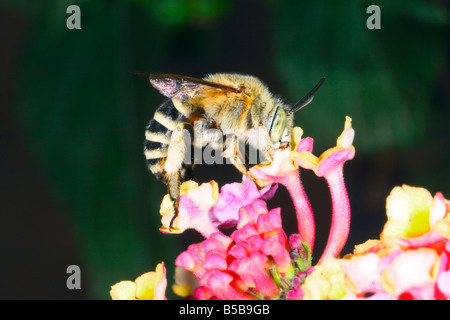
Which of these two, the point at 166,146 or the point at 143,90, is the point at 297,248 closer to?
the point at 166,146

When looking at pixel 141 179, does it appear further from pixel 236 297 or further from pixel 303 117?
pixel 236 297

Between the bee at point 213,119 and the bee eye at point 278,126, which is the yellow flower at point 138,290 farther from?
the bee eye at point 278,126

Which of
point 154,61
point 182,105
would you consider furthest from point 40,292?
point 182,105

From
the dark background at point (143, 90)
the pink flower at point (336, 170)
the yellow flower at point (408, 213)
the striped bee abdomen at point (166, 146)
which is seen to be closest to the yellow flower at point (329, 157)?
the pink flower at point (336, 170)

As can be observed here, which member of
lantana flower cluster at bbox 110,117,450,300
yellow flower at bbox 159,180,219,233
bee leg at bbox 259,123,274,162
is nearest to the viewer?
lantana flower cluster at bbox 110,117,450,300

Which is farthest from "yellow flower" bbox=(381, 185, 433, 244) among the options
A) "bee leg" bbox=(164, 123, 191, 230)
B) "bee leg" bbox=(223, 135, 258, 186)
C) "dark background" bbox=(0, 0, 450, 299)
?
"dark background" bbox=(0, 0, 450, 299)

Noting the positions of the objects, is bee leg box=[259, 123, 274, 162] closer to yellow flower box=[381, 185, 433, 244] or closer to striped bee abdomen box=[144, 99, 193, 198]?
striped bee abdomen box=[144, 99, 193, 198]
